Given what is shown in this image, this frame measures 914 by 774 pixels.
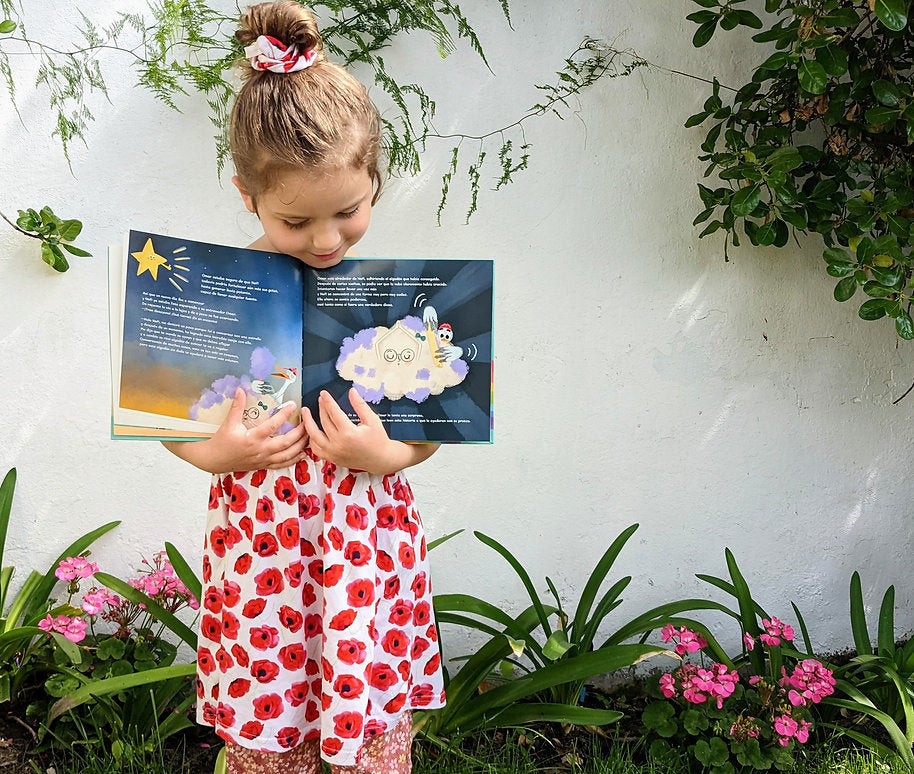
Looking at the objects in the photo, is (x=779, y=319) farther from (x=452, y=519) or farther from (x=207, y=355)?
(x=207, y=355)

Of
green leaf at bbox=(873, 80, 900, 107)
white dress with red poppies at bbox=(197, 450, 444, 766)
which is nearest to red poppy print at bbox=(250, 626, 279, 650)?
white dress with red poppies at bbox=(197, 450, 444, 766)

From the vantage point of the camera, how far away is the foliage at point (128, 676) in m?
2.06

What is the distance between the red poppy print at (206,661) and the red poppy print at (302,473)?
1.33 feet

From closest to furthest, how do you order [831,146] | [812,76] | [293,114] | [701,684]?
[293,114] < [812,76] < [701,684] < [831,146]

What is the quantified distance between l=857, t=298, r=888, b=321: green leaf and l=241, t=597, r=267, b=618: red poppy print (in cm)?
177

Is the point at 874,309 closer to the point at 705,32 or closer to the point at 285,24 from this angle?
the point at 705,32

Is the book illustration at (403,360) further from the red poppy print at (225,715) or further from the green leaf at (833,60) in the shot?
the green leaf at (833,60)

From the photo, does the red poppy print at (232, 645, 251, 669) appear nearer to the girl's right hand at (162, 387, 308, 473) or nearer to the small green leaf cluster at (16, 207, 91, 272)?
the girl's right hand at (162, 387, 308, 473)

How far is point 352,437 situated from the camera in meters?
1.39

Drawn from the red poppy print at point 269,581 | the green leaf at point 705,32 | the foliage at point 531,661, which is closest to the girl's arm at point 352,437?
the red poppy print at point 269,581

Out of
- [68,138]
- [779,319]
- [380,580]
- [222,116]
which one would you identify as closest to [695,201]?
[779,319]

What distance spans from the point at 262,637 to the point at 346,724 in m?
0.21

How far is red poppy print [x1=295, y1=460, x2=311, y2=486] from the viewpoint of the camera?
1469mm

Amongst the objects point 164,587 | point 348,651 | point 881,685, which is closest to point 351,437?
point 348,651
